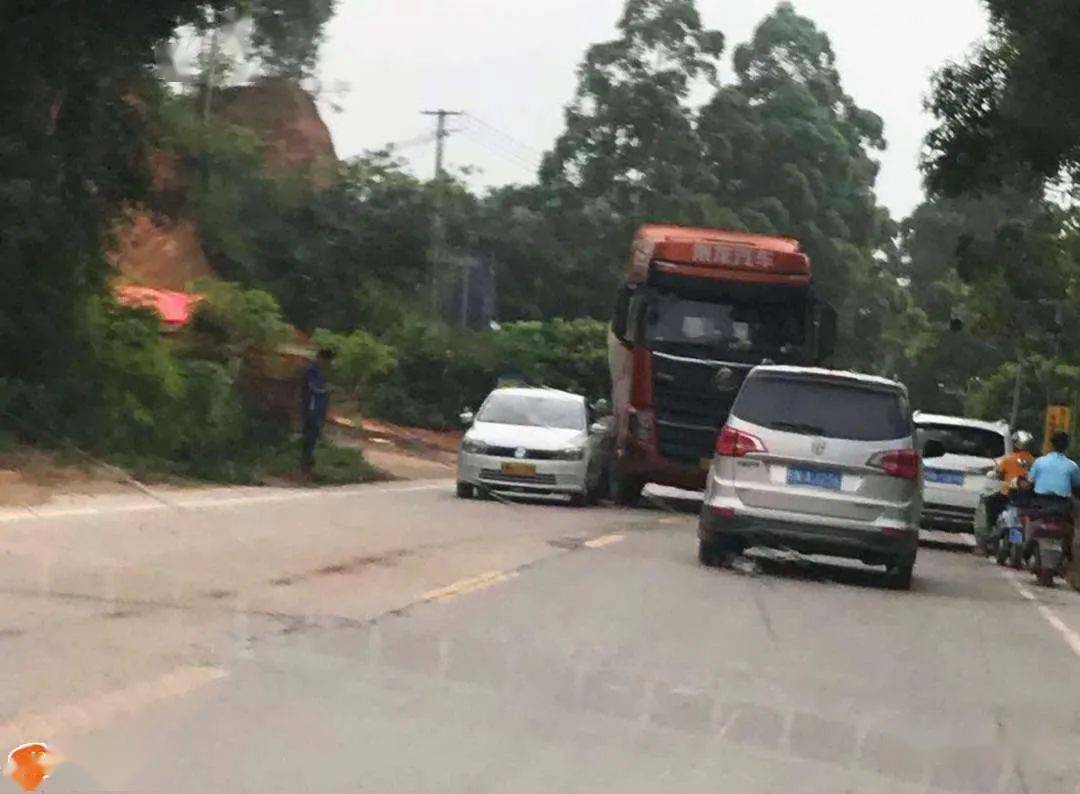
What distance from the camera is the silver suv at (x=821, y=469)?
16.8 m

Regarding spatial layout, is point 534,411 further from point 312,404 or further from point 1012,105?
point 1012,105

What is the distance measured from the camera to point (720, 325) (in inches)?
982

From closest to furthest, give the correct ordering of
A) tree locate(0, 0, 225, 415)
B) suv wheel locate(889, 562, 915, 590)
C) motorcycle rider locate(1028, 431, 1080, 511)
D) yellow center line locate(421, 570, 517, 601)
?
1. yellow center line locate(421, 570, 517, 601)
2. suv wheel locate(889, 562, 915, 590)
3. motorcycle rider locate(1028, 431, 1080, 511)
4. tree locate(0, 0, 225, 415)

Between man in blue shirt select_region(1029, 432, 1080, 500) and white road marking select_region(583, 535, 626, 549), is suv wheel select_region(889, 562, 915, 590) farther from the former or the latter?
man in blue shirt select_region(1029, 432, 1080, 500)

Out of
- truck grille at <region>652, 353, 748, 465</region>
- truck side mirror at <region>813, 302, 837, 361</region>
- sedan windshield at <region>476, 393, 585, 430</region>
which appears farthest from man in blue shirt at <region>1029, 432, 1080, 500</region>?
sedan windshield at <region>476, 393, 585, 430</region>

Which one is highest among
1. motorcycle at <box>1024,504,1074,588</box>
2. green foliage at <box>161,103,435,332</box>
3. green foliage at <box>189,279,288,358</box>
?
green foliage at <box>161,103,435,332</box>

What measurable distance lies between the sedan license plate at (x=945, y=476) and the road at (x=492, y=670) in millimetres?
8677

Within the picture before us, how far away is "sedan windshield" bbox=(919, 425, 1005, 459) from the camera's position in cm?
2678

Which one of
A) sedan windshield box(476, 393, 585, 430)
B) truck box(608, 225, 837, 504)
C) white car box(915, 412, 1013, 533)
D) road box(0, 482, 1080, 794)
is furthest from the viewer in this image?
white car box(915, 412, 1013, 533)

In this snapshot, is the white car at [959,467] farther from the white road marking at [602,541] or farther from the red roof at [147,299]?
the red roof at [147,299]

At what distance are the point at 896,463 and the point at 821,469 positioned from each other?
653 millimetres

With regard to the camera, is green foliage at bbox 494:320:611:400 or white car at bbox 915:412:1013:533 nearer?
white car at bbox 915:412:1013:533

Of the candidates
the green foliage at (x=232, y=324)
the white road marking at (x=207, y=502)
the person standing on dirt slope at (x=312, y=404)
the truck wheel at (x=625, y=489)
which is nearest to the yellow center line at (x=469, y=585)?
the white road marking at (x=207, y=502)

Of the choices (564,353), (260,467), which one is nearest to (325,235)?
(564,353)
